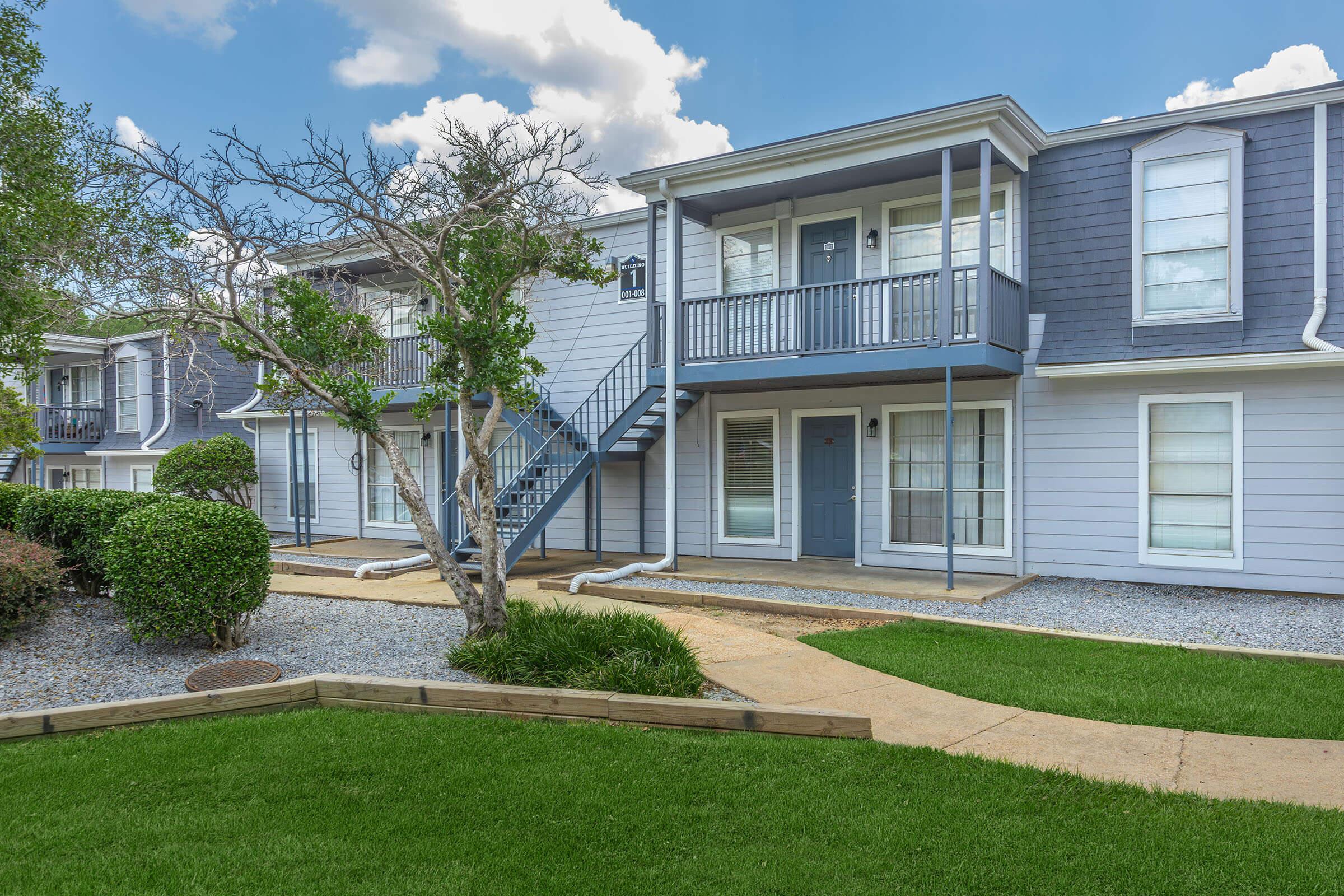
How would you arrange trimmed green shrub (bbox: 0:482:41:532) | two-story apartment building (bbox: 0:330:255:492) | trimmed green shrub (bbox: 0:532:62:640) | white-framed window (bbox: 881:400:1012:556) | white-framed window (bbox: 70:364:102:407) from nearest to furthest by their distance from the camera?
trimmed green shrub (bbox: 0:532:62:640)
trimmed green shrub (bbox: 0:482:41:532)
white-framed window (bbox: 881:400:1012:556)
two-story apartment building (bbox: 0:330:255:492)
white-framed window (bbox: 70:364:102:407)

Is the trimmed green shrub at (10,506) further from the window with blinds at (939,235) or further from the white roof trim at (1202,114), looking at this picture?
the white roof trim at (1202,114)

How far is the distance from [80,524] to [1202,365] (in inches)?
453

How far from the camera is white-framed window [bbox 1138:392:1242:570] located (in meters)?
9.53

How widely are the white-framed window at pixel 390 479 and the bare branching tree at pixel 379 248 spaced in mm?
8540

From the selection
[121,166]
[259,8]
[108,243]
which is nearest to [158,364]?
[259,8]

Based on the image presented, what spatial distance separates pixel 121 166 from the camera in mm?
6199

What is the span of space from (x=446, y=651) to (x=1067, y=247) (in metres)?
8.47

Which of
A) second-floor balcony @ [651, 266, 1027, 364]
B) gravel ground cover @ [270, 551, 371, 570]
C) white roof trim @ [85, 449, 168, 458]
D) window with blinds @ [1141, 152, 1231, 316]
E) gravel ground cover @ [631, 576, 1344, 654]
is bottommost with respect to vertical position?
gravel ground cover @ [270, 551, 371, 570]

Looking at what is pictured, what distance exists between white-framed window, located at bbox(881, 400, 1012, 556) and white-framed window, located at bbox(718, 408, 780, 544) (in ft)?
5.32

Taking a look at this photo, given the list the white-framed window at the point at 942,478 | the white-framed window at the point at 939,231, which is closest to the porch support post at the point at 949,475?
the white-framed window at the point at 942,478

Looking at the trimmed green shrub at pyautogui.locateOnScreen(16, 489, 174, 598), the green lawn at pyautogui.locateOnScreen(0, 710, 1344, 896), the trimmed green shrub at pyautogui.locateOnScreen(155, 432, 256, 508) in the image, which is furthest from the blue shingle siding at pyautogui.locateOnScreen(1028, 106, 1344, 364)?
the trimmed green shrub at pyautogui.locateOnScreen(155, 432, 256, 508)

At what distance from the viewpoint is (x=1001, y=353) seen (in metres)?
9.76

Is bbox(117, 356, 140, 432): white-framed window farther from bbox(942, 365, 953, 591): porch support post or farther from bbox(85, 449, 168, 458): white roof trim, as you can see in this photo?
bbox(942, 365, 953, 591): porch support post

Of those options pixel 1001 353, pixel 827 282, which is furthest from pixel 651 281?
pixel 1001 353
